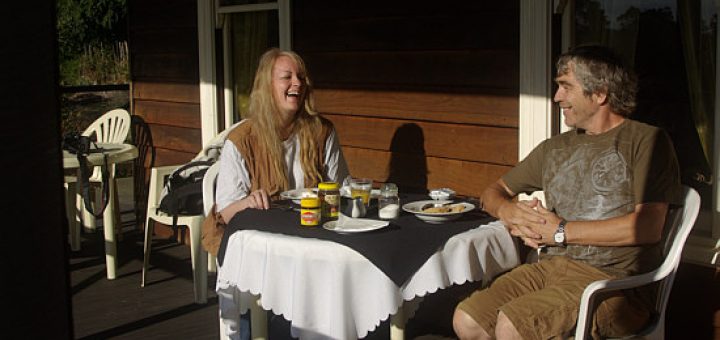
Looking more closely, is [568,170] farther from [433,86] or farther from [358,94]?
[358,94]

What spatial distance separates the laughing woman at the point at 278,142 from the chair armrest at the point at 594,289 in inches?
50.3

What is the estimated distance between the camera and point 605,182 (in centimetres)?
282

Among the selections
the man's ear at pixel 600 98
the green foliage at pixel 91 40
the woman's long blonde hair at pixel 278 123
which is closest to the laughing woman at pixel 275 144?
the woman's long blonde hair at pixel 278 123

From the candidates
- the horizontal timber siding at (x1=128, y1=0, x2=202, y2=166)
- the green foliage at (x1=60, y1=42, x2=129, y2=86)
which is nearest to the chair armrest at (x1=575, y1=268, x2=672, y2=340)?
the horizontal timber siding at (x1=128, y1=0, x2=202, y2=166)

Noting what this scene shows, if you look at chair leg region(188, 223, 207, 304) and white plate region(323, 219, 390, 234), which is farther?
chair leg region(188, 223, 207, 304)

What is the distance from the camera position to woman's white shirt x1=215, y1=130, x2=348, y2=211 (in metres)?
3.35

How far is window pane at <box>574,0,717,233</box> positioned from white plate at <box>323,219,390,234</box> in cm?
120

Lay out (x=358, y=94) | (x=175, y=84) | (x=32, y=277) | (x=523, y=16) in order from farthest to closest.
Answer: (x=175, y=84), (x=358, y=94), (x=523, y=16), (x=32, y=277)

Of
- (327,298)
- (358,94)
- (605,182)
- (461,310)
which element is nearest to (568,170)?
(605,182)

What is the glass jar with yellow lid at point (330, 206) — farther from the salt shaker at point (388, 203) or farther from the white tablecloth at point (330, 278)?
the white tablecloth at point (330, 278)

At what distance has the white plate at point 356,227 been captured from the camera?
278cm

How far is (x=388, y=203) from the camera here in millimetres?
3080

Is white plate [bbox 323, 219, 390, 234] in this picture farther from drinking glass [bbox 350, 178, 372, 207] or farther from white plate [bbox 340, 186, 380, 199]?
white plate [bbox 340, 186, 380, 199]

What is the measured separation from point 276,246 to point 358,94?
200 centimetres
